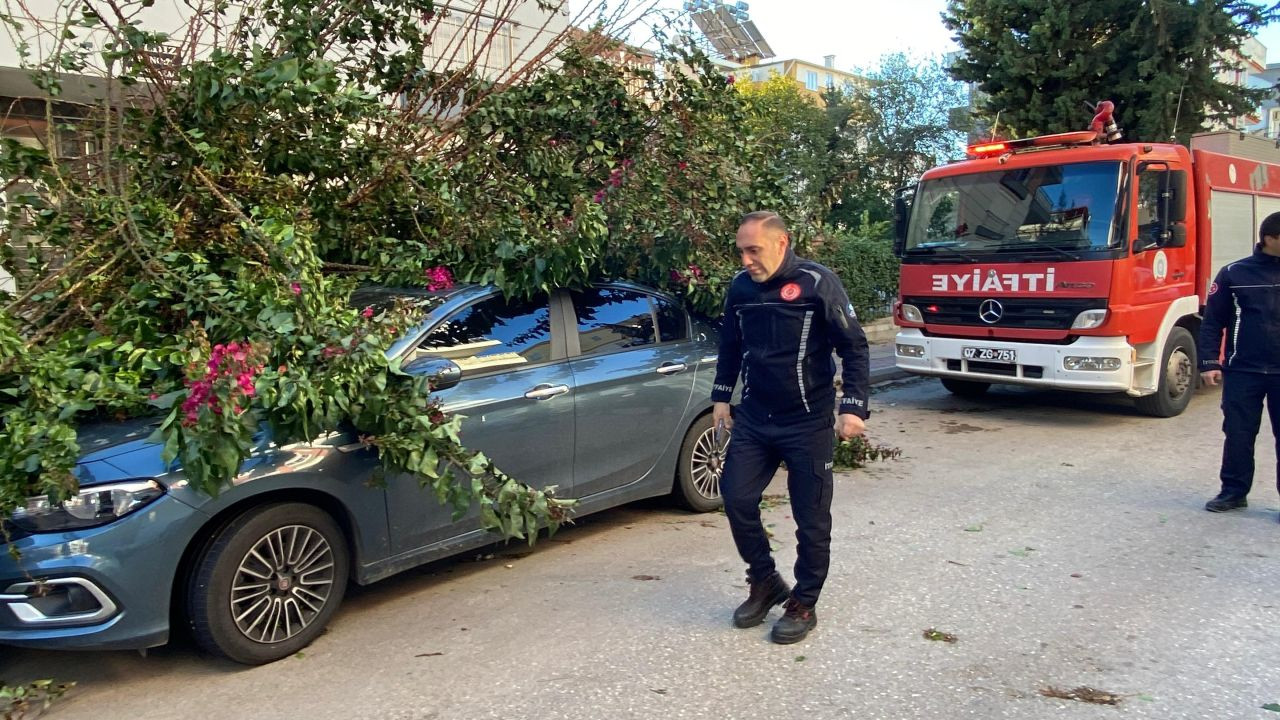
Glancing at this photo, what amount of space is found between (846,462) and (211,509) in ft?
15.7

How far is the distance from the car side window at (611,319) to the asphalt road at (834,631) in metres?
1.15

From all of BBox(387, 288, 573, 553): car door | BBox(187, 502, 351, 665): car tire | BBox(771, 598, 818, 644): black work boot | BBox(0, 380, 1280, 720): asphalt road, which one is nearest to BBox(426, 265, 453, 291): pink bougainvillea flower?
BBox(387, 288, 573, 553): car door

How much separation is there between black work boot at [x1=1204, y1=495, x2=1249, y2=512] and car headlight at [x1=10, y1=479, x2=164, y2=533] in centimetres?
590

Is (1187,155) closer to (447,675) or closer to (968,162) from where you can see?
(968,162)

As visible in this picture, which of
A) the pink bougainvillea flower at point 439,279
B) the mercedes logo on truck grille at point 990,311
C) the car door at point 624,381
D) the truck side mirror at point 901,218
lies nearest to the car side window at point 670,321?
the car door at point 624,381

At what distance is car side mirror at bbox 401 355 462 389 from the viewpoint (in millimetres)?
4234

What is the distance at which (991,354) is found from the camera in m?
8.79

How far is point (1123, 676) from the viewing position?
369 cm

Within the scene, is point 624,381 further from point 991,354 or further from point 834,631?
point 991,354

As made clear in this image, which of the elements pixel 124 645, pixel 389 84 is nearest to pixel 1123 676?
pixel 124 645

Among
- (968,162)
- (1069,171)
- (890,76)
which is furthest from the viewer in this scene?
(890,76)

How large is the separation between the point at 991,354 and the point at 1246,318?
299 centimetres

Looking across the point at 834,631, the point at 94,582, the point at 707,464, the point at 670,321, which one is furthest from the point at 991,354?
the point at 94,582

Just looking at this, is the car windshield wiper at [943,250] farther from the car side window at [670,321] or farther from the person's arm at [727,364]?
the person's arm at [727,364]
